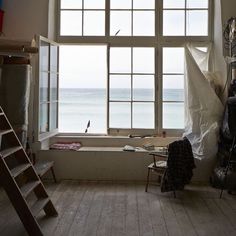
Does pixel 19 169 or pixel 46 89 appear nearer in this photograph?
pixel 19 169

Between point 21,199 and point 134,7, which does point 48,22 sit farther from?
point 21,199

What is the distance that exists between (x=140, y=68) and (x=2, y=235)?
11.8 ft

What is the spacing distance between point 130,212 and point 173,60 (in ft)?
9.49

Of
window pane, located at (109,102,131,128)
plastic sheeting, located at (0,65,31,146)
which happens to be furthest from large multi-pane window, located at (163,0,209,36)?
plastic sheeting, located at (0,65,31,146)

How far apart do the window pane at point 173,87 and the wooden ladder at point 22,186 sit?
2775 millimetres

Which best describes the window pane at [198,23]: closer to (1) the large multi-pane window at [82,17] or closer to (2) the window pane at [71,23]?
(1) the large multi-pane window at [82,17]

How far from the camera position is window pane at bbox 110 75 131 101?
606cm

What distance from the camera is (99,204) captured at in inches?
174

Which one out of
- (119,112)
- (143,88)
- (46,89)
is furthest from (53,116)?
(143,88)

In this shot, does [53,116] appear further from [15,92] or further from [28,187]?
[28,187]

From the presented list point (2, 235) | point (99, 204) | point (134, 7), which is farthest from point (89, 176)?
point (134, 7)

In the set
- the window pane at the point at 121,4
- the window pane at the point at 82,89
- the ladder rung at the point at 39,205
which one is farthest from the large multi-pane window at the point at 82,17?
the ladder rung at the point at 39,205

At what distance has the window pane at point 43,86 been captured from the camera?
17.8ft

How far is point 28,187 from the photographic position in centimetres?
369
